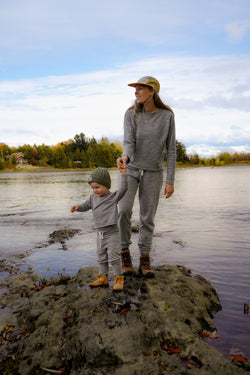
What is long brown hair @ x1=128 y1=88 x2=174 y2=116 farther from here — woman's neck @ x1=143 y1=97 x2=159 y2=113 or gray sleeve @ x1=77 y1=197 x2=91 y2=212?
gray sleeve @ x1=77 y1=197 x2=91 y2=212

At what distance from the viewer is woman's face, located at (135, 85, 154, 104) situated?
165 inches

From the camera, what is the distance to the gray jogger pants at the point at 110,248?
398 cm

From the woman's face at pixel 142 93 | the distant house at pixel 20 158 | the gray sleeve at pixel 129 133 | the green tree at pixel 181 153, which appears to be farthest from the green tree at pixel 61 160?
the woman's face at pixel 142 93

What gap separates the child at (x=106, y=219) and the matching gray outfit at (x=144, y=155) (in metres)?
0.37

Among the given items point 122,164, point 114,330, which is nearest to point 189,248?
point 122,164

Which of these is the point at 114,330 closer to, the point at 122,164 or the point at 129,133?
the point at 122,164

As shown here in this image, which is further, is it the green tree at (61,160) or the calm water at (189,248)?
the green tree at (61,160)

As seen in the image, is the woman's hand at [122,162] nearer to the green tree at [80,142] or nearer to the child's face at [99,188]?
the child's face at [99,188]

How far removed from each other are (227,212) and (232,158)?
129 metres

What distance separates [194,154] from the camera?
13038 cm

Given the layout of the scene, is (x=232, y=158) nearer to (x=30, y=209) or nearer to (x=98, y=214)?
(x=30, y=209)

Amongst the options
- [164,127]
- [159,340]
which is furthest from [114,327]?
[164,127]

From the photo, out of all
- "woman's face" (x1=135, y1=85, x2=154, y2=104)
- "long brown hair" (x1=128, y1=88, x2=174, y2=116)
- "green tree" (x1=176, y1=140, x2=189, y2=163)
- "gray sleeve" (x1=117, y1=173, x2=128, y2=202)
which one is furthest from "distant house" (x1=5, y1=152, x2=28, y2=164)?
"gray sleeve" (x1=117, y1=173, x2=128, y2=202)

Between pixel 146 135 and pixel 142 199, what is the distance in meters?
0.89
